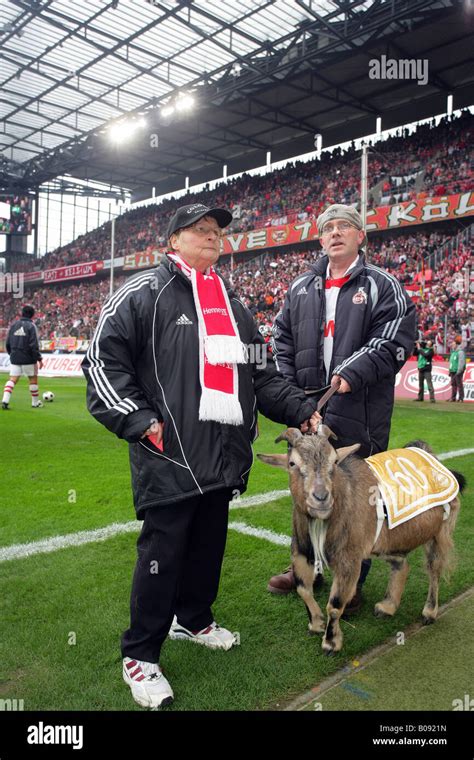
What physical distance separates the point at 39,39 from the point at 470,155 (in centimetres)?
2069

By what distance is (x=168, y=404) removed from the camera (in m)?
2.67

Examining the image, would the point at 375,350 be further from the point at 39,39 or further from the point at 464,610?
the point at 39,39


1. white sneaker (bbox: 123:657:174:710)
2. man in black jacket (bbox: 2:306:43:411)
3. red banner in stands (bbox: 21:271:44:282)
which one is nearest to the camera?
white sneaker (bbox: 123:657:174:710)

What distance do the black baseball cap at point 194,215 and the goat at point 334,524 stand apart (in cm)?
121

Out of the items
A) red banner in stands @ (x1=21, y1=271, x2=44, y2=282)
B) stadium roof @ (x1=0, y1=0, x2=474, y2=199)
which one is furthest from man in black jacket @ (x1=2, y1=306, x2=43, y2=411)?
red banner in stands @ (x1=21, y1=271, x2=44, y2=282)

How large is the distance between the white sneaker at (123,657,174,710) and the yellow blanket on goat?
1.48m

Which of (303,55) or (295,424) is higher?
(303,55)

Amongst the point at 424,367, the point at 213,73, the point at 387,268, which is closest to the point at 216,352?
the point at 424,367

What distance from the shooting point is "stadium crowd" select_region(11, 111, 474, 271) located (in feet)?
91.9

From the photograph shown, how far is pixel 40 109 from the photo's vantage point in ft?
108

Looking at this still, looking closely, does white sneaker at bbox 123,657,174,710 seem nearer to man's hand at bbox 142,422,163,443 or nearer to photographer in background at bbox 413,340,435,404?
man's hand at bbox 142,422,163,443

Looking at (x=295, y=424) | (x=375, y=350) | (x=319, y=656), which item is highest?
(x=375, y=350)

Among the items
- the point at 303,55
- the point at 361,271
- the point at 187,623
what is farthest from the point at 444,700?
the point at 303,55

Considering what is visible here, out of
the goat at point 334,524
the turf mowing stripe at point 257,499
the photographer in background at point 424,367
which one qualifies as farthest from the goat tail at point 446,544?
the photographer in background at point 424,367
